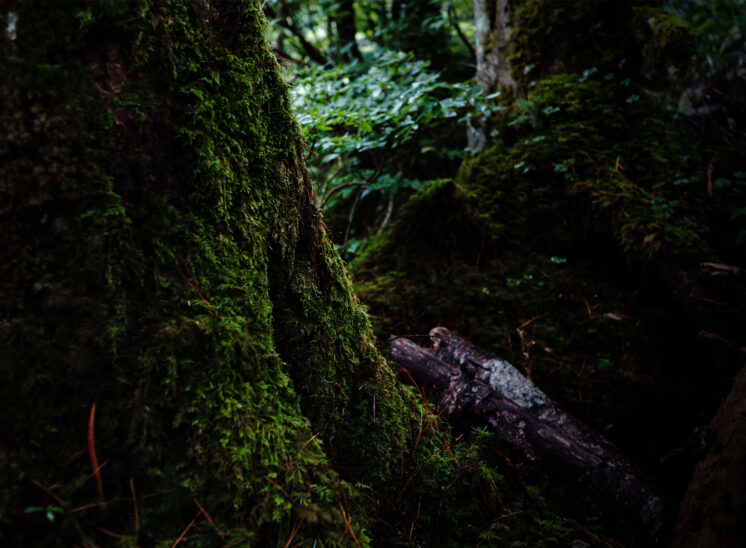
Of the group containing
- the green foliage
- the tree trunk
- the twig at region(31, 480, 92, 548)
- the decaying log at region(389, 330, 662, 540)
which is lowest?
the decaying log at region(389, 330, 662, 540)

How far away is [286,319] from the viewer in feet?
5.05

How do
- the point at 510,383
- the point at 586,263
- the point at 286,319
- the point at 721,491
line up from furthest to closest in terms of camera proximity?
1. the point at 586,263
2. the point at 510,383
3. the point at 721,491
4. the point at 286,319

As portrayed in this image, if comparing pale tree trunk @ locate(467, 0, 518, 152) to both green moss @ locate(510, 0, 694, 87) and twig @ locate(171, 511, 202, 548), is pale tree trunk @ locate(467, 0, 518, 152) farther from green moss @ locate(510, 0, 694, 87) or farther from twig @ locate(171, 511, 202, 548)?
twig @ locate(171, 511, 202, 548)

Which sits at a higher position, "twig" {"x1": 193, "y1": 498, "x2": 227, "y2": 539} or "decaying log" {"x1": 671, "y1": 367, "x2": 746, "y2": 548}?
"twig" {"x1": 193, "y1": 498, "x2": 227, "y2": 539}

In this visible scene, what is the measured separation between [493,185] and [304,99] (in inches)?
99.3

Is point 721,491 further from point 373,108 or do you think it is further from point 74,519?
point 373,108

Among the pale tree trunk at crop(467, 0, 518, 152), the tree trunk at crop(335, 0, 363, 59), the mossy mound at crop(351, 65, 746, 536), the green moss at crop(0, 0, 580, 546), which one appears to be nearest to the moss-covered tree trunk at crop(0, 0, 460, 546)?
the green moss at crop(0, 0, 580, 546)

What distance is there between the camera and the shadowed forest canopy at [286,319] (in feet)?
3.17

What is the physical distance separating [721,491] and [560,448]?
0.71 metres

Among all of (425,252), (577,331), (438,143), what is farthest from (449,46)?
(577,331)

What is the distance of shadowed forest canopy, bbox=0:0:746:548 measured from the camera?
965 mm

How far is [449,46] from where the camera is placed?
815 centimetres

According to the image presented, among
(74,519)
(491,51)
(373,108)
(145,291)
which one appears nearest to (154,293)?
(145,291)

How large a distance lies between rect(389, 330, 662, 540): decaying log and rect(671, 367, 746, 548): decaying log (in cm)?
22
